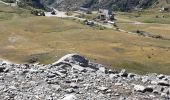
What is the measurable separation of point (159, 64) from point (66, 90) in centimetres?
7156

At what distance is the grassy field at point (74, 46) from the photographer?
9581 centimetres

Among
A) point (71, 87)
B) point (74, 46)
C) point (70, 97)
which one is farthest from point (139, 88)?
point (74, 46)

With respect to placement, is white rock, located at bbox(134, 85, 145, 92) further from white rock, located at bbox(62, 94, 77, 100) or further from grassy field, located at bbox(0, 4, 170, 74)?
grassy field, located at bbox(0, 4, 170, 74)

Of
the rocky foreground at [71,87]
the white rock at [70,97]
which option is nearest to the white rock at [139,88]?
the rocky foreground at [71,87]

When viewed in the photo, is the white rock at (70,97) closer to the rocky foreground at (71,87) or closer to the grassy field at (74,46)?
the rocky foreground at (71,87)

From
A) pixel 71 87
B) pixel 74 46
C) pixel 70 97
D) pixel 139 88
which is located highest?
pixel 70 97

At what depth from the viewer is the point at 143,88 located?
115 ft

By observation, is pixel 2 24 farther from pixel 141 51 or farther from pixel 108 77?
pixel 108 77

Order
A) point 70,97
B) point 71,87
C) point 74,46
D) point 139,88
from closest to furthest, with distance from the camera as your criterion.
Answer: point 70,97 < point 71,87 < point 139,88 < point 74,46

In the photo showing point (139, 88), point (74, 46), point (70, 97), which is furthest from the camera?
point (74, 46)

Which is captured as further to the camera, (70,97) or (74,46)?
(74,46)

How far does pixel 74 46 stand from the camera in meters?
122

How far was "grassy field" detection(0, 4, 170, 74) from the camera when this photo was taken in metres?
95.8

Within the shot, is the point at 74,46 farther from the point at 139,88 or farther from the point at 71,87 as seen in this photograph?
the point at 71,87
